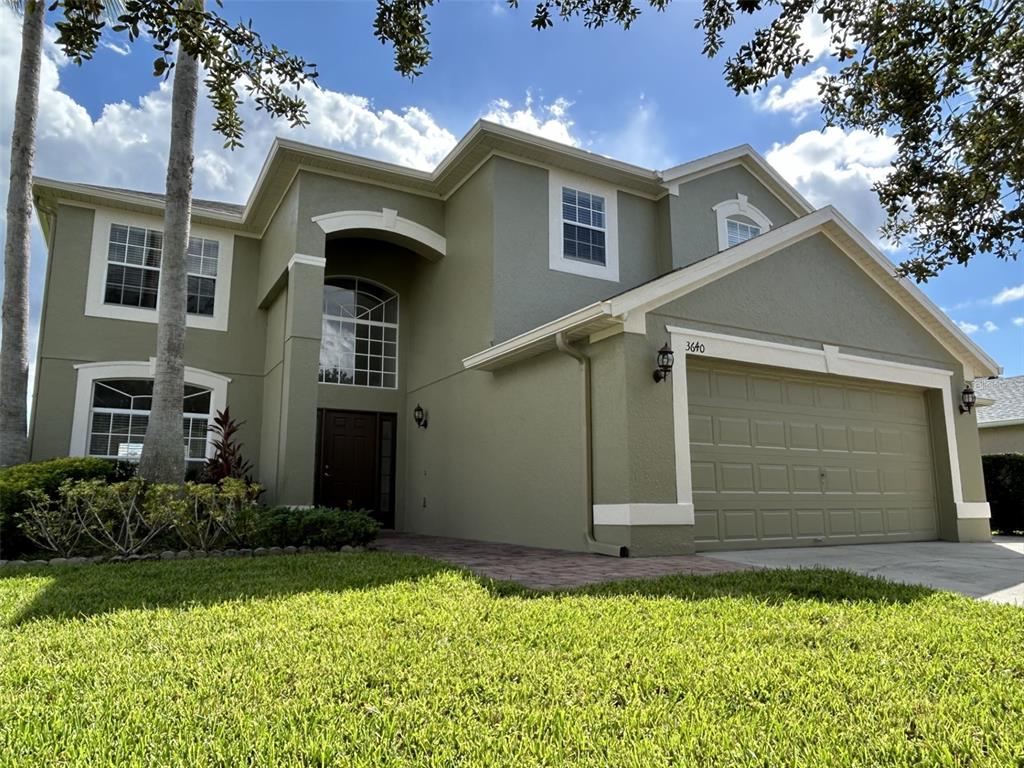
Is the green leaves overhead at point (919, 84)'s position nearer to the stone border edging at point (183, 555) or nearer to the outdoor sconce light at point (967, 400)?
the outdoor sconce light at point (967, 400)

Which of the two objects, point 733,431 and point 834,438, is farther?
point 834,438

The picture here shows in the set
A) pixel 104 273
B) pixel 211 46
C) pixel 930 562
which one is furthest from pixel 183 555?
pixel 930 562

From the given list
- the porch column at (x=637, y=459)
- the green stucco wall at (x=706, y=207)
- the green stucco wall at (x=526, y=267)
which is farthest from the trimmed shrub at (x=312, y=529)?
the green stucco wall at (x=706, y=207)

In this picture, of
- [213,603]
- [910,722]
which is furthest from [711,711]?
[213,603]

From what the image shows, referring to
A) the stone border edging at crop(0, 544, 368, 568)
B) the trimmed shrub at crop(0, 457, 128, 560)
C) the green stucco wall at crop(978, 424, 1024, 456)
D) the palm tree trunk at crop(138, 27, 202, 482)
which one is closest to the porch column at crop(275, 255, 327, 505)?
the palm tree trunk at crop(138, 27, 202, 482)

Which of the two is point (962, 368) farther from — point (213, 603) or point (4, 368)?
point (4, 368)

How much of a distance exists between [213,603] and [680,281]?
6272 millimetres

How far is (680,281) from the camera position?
336 inches

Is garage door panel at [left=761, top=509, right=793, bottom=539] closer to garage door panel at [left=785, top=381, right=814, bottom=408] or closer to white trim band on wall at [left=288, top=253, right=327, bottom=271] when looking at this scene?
garage door panel at [left=785, top=381, right=814, bottom=408]

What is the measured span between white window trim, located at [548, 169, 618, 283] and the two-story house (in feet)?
0.17

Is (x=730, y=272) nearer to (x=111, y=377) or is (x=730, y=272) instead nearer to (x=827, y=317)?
(x=827, y=317)

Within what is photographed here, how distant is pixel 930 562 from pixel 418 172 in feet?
31.2

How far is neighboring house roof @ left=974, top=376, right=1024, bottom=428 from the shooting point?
1769cm

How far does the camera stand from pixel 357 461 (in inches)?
510
